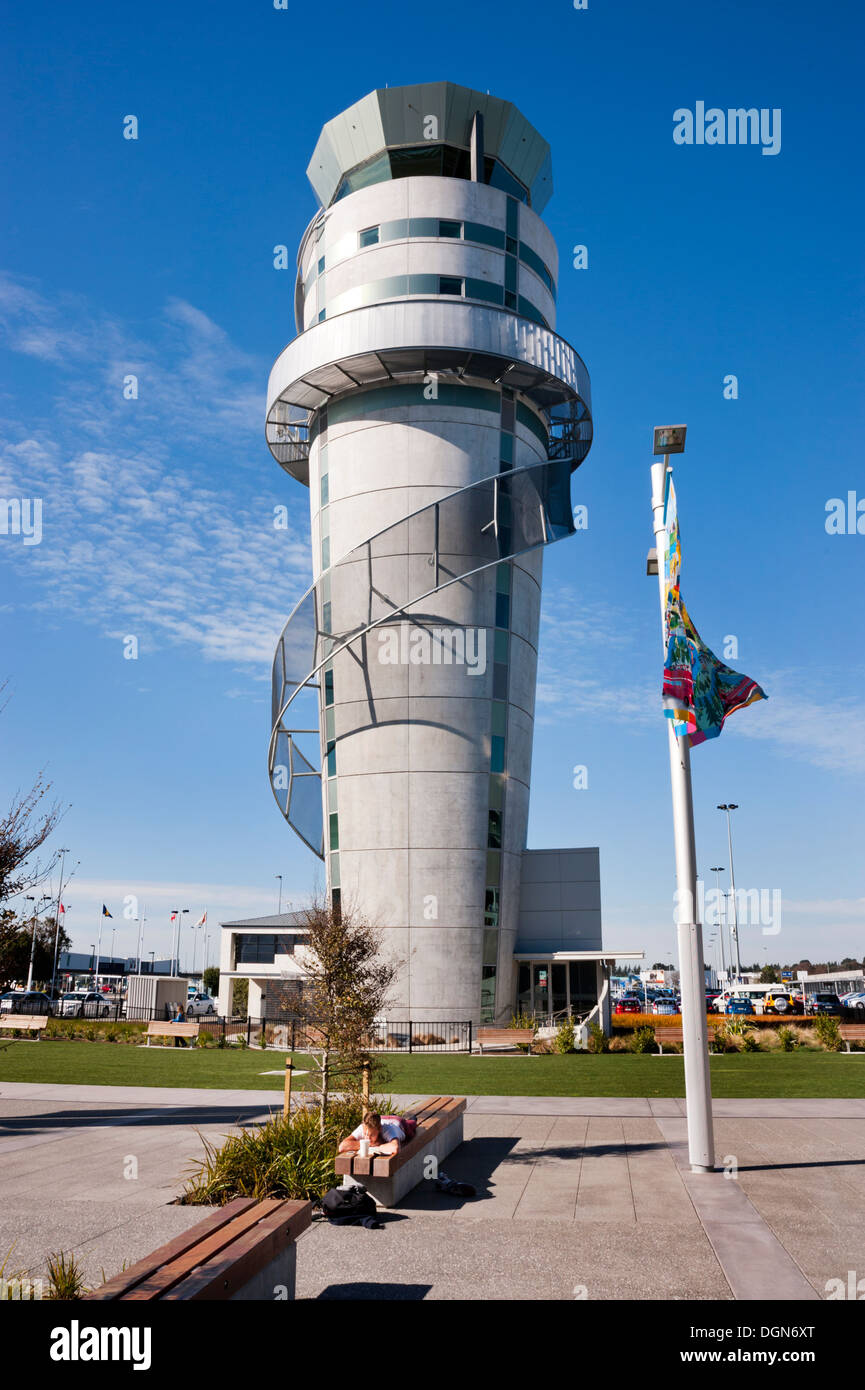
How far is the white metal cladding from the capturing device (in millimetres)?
37188

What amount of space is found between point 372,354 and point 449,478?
212 inches

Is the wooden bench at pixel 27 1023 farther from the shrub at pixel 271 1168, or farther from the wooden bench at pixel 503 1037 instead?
the shrub at pixel 271 1168

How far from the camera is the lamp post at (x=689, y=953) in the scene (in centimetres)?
1134

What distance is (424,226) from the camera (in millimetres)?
39312

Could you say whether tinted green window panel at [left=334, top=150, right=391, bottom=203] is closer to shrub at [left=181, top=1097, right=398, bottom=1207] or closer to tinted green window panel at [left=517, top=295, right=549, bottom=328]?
tinted green window panel at [left=517, top=295, right=549, bottom=328]

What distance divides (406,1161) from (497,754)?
27.5m

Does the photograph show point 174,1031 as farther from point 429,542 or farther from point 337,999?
point 337,999

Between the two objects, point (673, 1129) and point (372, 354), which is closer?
point (673, 1129)

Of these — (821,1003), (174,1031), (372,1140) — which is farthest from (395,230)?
(821,1003)

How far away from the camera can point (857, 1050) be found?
91.5 feet

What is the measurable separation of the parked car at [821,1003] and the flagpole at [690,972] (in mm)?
46915

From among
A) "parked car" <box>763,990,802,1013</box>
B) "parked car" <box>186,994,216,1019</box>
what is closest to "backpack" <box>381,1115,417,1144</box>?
"parked car" <box>763,990,802,1013</box>
